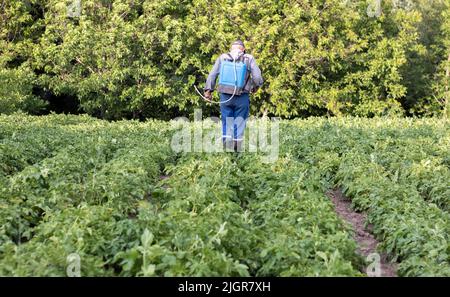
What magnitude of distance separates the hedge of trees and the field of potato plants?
52.6 ft

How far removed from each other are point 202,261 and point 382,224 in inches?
107

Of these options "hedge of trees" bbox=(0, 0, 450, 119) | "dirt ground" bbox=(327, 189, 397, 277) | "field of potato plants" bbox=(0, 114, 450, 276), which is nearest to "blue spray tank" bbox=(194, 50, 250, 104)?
"field of potato plants" bbox=(0, 114, 450, 276)

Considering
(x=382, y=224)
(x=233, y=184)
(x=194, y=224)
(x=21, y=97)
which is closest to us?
(x=194, y=224)

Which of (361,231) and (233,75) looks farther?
(233,75)

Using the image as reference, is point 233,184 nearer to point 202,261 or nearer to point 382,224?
point 382,224

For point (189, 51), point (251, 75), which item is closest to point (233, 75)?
point (251, 75)

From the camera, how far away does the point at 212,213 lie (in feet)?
18.9

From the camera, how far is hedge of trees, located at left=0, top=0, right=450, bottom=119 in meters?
26.2

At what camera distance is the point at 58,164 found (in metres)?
8.00

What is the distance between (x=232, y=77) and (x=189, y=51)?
57.1ft

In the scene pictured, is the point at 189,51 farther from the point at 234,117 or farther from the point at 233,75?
the point at 233,75

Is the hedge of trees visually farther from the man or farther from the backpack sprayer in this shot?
the backpack sprayer
